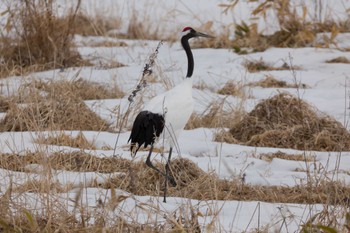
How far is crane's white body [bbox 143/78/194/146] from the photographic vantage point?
19.1 ft

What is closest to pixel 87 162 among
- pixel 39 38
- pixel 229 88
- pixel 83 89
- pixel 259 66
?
pixel 83 89

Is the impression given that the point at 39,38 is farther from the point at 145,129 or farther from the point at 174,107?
the point at 145,129

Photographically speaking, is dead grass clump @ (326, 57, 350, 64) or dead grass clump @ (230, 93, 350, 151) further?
dead grass clump @ (326, 57, 350, 64)

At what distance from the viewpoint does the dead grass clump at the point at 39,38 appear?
30.7 ft

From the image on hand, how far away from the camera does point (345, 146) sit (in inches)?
273

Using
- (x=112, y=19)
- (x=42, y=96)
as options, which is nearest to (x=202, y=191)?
(x=42, y=96)

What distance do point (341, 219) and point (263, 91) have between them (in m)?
4.63

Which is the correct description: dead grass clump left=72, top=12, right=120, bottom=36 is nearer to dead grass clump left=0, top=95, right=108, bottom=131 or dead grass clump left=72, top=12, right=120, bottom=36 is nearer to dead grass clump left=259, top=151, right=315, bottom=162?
dead grass clump left=0, top=95, right=108, bottom=131

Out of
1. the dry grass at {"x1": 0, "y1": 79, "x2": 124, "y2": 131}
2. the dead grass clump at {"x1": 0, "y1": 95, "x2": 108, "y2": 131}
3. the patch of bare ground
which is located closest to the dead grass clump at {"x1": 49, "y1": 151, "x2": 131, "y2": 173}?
the patch of bare ground

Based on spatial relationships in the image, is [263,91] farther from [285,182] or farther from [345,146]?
[285,182]

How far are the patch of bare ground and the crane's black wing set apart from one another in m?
0.18

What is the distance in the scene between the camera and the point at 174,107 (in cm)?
590

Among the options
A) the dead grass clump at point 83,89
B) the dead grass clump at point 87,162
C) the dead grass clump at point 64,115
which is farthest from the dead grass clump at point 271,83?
the dead grass clump at point 87,162

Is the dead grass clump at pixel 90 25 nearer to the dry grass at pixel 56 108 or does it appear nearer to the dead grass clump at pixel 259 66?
the dead grass clump at pixel 259 66
